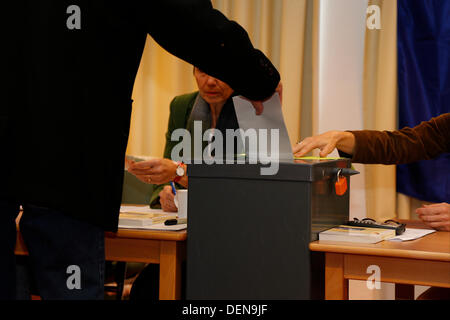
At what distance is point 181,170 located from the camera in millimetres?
2422

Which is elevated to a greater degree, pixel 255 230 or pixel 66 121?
pixel 66 121

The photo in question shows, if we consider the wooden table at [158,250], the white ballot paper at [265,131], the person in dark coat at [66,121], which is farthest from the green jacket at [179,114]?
the person in dark coat at [66,121]

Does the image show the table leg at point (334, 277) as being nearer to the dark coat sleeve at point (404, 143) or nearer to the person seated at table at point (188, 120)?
the dark coat sleeve at point (404, 143)

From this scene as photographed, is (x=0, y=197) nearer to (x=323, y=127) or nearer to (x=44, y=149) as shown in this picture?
(x=44, y=149)

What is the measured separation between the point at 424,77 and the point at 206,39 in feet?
6.90

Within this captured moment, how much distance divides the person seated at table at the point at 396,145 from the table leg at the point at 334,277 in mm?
473

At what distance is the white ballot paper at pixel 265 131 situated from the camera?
1.59m

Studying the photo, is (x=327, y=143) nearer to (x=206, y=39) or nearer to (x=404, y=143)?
(x=404, y=143)

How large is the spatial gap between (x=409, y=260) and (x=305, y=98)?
1965 millimetres

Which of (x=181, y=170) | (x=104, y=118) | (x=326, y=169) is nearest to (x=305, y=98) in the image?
(x=181, y=170)

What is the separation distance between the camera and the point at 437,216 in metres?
2.00

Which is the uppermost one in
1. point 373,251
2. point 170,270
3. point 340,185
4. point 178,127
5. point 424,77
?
point 424,77

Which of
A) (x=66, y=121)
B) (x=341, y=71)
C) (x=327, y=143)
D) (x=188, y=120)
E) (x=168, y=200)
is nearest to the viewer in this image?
(x=66, y=121)

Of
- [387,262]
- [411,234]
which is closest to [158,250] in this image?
[387,262]
